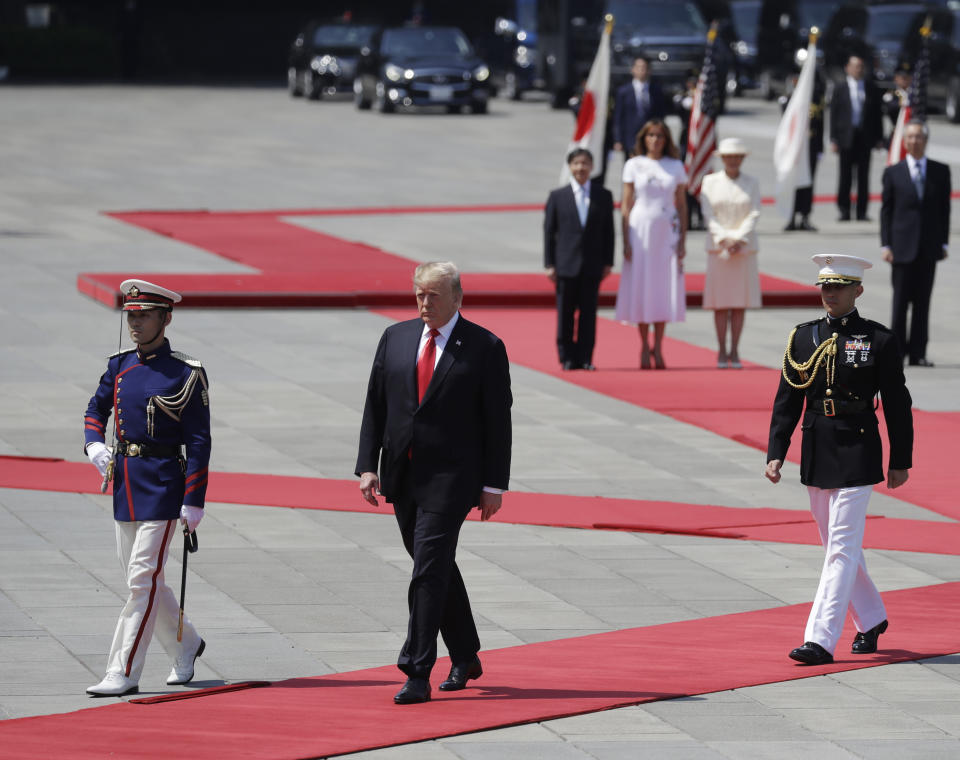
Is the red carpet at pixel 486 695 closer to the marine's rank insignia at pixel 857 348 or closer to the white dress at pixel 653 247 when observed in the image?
the marine's rank insignia at pixel 857 348

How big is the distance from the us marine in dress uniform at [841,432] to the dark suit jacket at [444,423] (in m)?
1.36

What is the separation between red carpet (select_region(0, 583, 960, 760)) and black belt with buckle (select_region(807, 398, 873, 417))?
1.06m

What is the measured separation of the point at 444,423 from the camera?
7.51 meters

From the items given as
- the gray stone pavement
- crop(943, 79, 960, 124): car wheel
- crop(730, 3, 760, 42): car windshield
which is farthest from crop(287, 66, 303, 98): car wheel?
the gray stone pavement

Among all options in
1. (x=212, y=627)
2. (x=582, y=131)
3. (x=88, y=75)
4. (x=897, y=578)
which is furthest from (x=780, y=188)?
(x=88, y=75)

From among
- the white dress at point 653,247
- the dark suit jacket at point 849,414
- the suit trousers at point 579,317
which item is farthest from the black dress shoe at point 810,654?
the white dress at point 653,247

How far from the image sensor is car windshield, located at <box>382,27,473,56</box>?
4244 cm

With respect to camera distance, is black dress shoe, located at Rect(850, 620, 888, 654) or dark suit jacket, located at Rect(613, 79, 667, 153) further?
dark suit jacket, located at Rect(613, 79, 667, 153)

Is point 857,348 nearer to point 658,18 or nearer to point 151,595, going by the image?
point 151,595

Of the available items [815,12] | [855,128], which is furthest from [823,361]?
[815,12]

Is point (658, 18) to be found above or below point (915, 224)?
above

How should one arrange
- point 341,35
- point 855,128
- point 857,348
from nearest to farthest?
point 857,348 → point 855,128 → point 341,35

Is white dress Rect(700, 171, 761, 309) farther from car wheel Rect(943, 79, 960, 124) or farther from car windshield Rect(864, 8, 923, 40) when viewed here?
car windshield Rect(864, 8, 923, 40)

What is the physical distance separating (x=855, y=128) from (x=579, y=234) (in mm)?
11321
